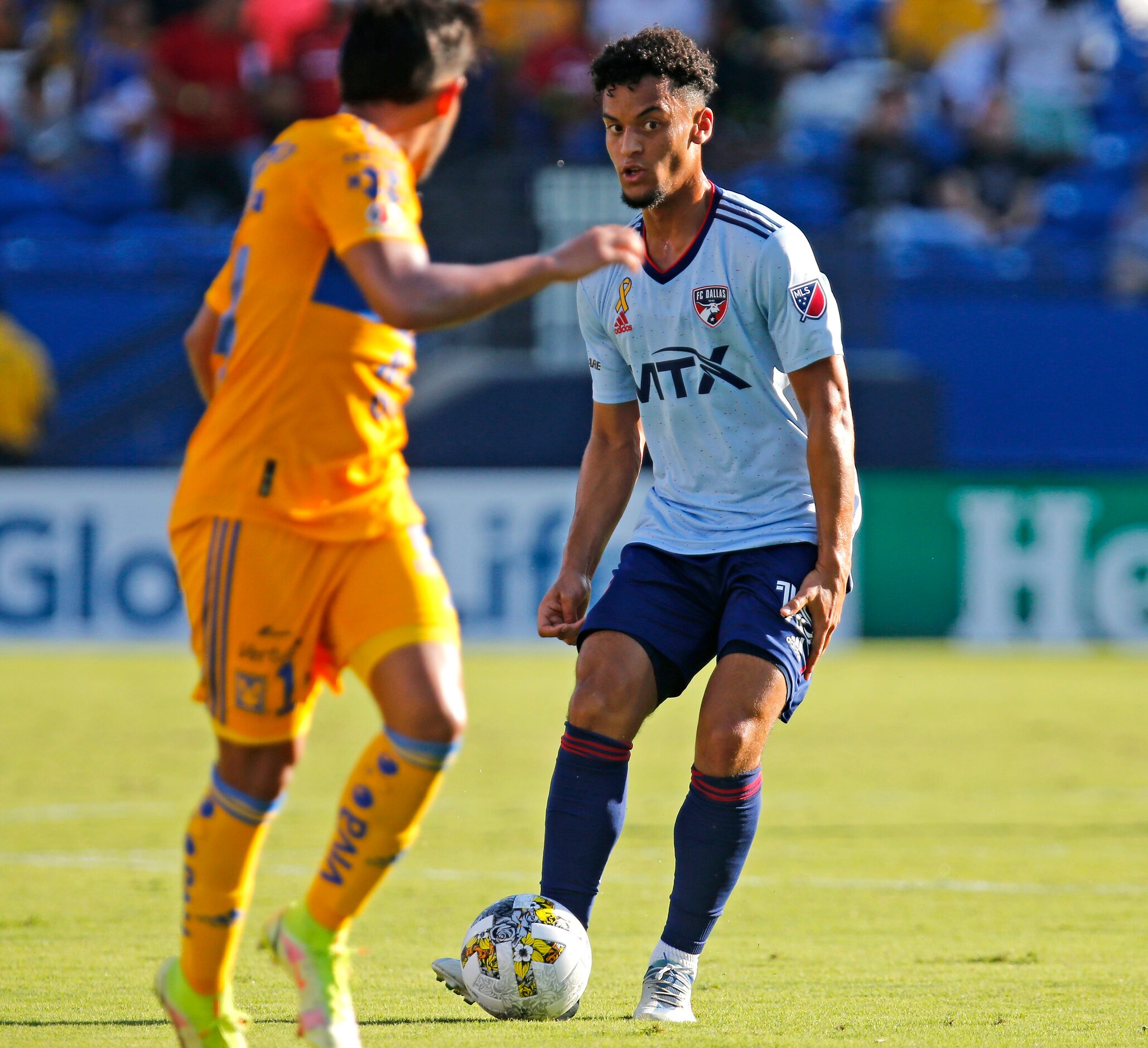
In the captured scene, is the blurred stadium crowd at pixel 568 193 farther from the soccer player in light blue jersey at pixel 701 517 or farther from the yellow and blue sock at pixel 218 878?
the yellow and blue sock at pixel 218 878

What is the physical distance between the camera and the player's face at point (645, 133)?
4477 mm

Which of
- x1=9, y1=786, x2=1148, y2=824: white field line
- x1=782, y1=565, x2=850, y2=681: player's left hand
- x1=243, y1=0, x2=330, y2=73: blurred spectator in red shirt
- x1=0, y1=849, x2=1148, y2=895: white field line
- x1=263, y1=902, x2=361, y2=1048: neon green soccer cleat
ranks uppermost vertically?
x1=243, y1=0, x2=330, y2=73: blurred spectator in red shirt

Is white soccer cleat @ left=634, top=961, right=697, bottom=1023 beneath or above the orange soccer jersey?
beneath

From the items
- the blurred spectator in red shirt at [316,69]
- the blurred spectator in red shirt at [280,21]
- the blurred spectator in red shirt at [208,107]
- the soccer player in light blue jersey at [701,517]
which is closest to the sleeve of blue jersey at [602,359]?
the soccer player in light blue jersey at [701,517]

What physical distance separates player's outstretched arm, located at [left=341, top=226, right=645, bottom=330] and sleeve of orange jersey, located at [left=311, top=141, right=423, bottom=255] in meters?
0.03

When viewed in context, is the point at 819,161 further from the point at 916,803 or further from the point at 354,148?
the point at 354,148

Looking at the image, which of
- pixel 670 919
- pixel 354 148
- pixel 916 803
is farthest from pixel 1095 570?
pixel 354 148

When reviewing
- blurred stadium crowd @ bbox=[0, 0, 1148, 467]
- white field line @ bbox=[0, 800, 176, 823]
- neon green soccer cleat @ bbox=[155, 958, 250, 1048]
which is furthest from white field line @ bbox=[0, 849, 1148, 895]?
blurred stadium crowd @ bbox=[0, 0, 1148, 467]

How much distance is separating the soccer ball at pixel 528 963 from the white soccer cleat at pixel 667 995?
0.51ft

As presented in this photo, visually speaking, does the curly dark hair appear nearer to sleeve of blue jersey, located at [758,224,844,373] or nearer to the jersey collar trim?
the jersey collar trim

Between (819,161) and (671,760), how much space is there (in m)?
9.40

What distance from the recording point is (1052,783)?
9242mm

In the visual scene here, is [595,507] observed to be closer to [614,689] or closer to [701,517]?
[701,517]

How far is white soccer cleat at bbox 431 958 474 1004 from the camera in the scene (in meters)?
4.43
